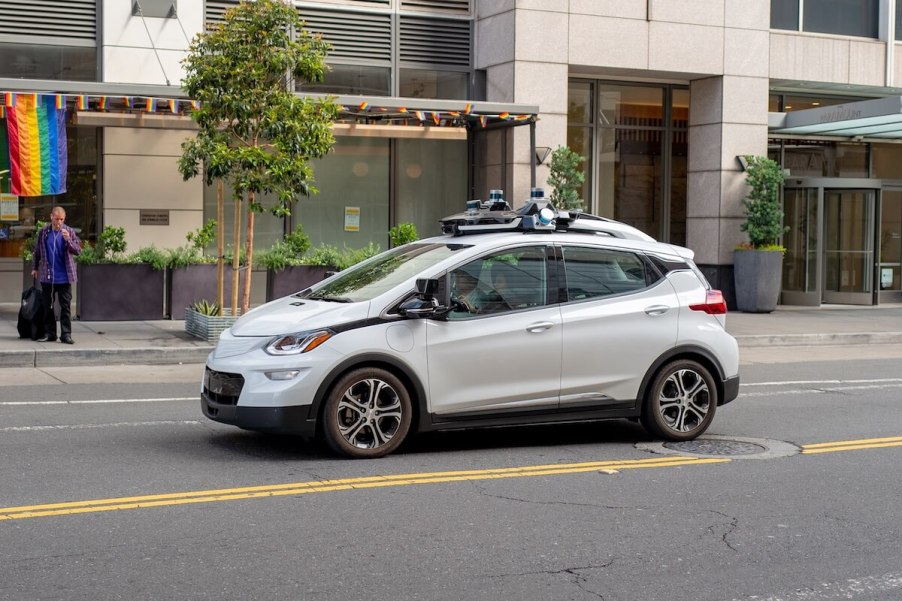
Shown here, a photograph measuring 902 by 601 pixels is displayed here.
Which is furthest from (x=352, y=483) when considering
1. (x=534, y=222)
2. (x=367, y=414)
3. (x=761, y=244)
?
(x=761, y=244)

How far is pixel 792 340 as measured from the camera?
18625 millimetres

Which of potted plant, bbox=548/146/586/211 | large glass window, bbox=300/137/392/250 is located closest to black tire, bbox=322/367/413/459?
potted plant, bbox=548/146/586/211

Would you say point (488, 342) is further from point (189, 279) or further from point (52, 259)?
point (189, 279)

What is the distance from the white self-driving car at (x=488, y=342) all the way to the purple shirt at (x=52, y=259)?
7033mm

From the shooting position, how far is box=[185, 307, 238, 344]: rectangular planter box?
15.7 metres

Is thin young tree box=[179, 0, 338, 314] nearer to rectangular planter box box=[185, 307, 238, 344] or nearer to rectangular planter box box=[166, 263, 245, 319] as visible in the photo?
rectangular planter box box=[185, 307, 238, 344]

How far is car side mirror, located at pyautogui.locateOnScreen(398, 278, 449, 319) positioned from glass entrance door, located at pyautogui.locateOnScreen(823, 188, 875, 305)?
729 inches

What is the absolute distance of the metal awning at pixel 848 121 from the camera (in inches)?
Result: 813

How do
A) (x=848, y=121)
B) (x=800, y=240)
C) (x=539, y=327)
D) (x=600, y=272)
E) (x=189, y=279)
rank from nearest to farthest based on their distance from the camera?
(x=539, y=327), (x=600, y=272), (x=189, y=279), (x=848, y=121), (x=800, y=240)

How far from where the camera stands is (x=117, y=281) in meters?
18.2

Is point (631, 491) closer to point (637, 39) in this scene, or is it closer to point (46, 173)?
point (46, 173)

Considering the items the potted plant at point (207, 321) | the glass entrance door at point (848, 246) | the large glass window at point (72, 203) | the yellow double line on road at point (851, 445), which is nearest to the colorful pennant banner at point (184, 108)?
the large glass window at point (72, 203)

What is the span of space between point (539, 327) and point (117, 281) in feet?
36.7

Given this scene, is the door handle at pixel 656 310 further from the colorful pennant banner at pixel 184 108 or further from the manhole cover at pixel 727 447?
the colorful pennant banner at pixel 184 108
